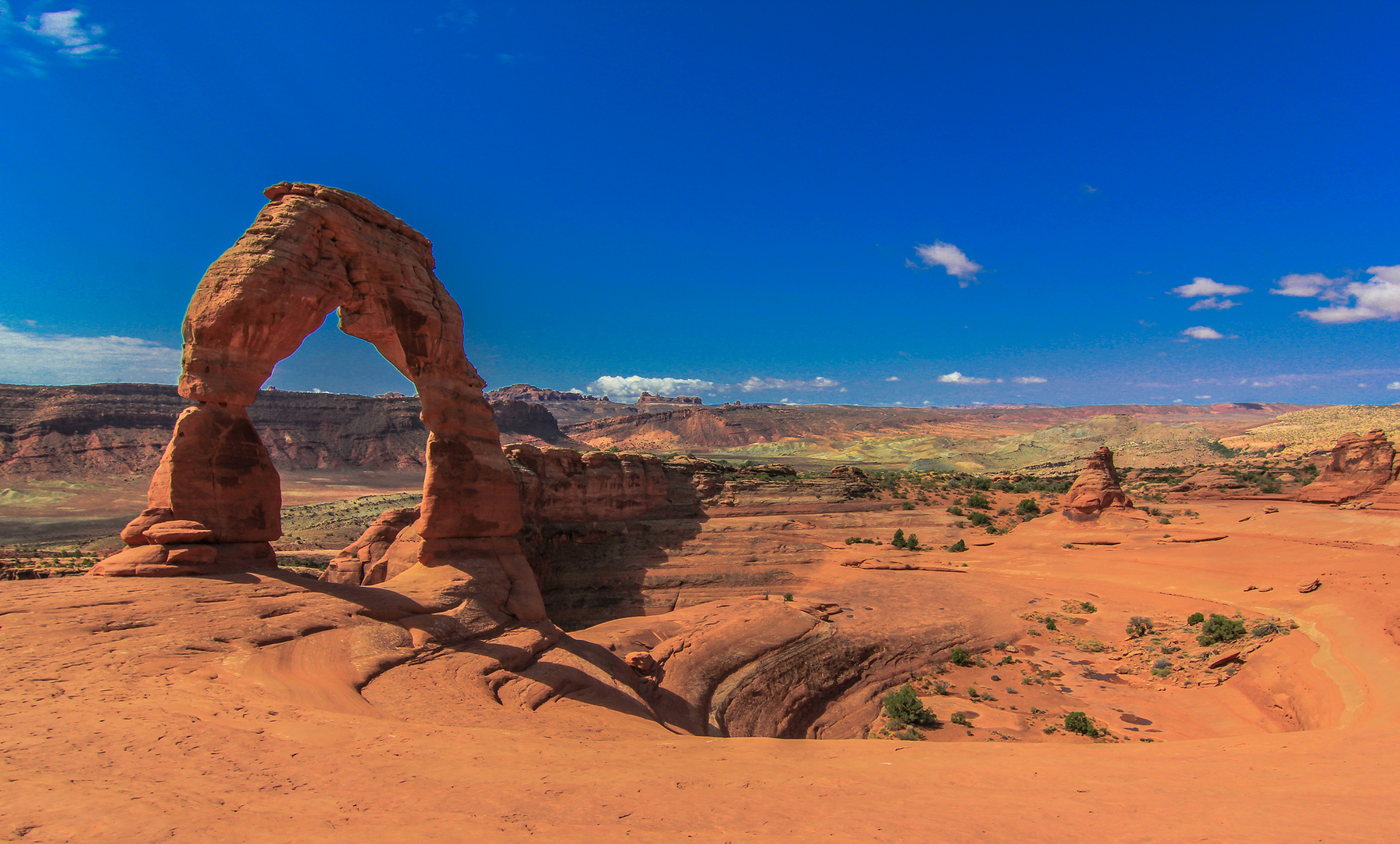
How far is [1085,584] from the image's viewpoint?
27.7 meters

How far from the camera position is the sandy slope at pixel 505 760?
514 cm

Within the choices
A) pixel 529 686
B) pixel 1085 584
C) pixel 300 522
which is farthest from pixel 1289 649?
pixel 300 522

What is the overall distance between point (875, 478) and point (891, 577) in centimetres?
2516

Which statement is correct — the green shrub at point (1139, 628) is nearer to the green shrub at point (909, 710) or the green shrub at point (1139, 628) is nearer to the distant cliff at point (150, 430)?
the green shrub at point (909, 710)

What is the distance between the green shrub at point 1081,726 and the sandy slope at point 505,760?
1.96 feet

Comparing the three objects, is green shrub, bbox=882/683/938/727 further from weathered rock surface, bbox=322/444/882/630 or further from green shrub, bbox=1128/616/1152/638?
weathered rock surface, bbox=322/444/882/630

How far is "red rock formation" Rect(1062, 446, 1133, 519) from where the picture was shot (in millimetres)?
34969

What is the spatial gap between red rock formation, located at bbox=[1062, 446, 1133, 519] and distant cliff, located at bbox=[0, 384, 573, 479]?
95726 millimetres

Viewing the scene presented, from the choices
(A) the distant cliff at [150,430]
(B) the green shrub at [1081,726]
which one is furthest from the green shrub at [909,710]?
(A) the distant cliff at [150,430]

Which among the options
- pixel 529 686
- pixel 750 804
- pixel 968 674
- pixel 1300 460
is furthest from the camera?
pixel 1300 460

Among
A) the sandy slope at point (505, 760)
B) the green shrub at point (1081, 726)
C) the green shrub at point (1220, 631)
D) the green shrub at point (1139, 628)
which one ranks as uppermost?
the sandy slope at point (505, 760)

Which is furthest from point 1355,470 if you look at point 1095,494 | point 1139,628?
point 1139,628

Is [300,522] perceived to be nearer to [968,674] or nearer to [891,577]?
[891,577]

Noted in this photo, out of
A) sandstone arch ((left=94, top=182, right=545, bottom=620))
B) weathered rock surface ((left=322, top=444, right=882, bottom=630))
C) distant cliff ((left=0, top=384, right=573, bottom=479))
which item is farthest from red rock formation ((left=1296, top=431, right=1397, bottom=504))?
distant cliff ((left=0, top=384, right=573, bottom=479))
